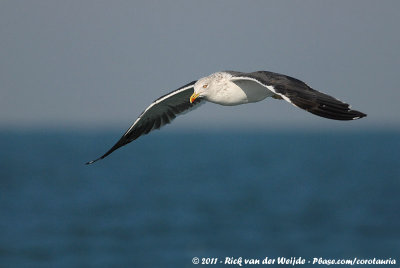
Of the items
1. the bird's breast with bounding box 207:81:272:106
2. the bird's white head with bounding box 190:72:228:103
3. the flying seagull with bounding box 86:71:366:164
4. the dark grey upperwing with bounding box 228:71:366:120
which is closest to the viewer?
the dark grey upperwing with bounding box 228:71:366:120

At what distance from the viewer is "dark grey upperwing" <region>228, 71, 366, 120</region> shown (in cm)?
1188

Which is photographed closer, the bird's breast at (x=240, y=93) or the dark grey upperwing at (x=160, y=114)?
the bird's breast at (x=240, y=93)

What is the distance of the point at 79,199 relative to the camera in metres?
69.9

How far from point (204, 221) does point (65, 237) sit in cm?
1128

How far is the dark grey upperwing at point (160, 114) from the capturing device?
1667 cm

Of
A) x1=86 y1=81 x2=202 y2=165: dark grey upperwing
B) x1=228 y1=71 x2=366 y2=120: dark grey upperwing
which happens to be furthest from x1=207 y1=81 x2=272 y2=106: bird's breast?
x1=86 y1=81 x2=202 y2=165: dark grey upperwing

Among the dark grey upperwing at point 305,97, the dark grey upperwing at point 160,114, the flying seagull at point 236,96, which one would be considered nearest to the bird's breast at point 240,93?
the flying seagull at point 236,96

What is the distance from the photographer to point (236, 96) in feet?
48.5

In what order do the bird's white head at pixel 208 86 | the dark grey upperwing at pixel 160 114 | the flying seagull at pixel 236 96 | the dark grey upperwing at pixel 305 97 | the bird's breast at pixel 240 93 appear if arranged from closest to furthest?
the dark grey upperwing at pixel 305 97, the flying seagull at pixel 236 96, the bird's breast at pixel 240 93, the bird's white head at pixel 208 86, the dark grey upperwing at pixel 160 114

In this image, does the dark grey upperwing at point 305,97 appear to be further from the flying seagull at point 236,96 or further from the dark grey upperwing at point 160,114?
the dark grey upperwing at point 160,114

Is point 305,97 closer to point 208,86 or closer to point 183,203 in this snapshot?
point 208,86

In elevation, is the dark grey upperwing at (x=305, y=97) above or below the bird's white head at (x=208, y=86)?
below

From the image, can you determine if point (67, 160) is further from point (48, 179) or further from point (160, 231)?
point (160, 231)

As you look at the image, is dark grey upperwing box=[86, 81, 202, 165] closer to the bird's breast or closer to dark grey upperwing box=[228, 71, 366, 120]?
the bird's breast
